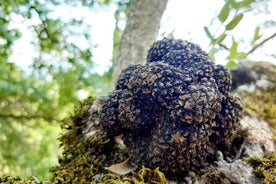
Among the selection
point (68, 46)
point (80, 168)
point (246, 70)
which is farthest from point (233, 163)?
point (68, 46)

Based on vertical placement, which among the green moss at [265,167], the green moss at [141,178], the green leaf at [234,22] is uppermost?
the green leaf at [234,22]

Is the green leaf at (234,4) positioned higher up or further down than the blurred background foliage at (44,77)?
further down

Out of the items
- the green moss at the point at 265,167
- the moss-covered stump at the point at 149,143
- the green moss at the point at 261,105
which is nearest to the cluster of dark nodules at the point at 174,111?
the moss-covered stump at the point at 149,143

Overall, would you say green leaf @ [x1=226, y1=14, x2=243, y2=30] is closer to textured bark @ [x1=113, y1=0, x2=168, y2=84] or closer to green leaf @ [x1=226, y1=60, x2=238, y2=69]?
green leaf @ [x1=226, y1=60, x2=238, y2=69]

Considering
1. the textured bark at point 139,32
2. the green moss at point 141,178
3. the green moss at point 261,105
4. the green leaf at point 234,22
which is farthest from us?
the textured bark at point 139,32

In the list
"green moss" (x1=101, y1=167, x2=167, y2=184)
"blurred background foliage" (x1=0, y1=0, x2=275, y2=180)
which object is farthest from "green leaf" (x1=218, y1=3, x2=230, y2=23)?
"green moss" (x1=101, y1=167, x2=167, y2=184)

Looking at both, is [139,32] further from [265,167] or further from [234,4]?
[265,167]

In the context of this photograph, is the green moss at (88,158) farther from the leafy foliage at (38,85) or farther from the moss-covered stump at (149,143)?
the leafy foliage at (38,85)

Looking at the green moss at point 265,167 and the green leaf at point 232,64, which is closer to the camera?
the green moss at point 265,167
